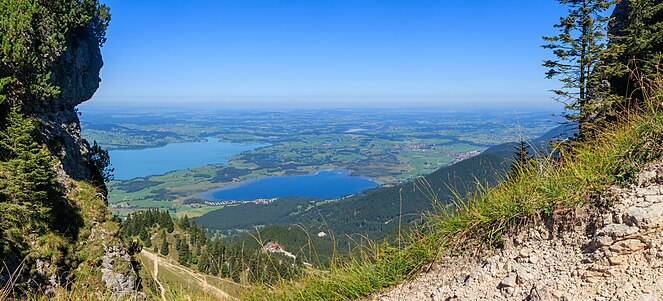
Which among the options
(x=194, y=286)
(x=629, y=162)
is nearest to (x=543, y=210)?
(x=629, y=162)

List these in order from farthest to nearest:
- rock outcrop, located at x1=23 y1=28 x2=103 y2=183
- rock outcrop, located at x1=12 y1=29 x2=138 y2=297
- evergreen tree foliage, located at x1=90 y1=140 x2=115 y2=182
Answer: evergreen tree foliage, located at x1=90 y1=140 x2=115 y2=182, rock outcrop, located at x1=23 y1=28 x2=103 y2=183, rock outcrop, located at x1=12 y1=29 x2=138 y2=297

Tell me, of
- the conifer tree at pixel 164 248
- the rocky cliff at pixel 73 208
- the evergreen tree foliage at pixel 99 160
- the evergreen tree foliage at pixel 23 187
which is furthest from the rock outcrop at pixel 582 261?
the conifer tree at pixel 164 248

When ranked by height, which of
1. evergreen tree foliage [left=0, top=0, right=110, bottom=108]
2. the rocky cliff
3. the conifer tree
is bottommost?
the conifer tree

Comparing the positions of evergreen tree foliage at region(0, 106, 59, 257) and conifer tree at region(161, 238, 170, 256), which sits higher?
evergreen tree foliage at region(0, 106, 59, 257)

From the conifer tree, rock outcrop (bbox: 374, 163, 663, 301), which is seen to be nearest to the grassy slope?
rock outcrop (bbox: 374, 163, 663, 301)

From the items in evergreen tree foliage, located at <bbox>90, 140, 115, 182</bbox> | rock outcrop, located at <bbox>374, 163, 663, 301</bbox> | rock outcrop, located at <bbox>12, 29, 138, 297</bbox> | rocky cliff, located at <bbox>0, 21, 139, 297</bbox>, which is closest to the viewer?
rock outcrop, located at <bbox>374, 163, 663, 301</bbox>

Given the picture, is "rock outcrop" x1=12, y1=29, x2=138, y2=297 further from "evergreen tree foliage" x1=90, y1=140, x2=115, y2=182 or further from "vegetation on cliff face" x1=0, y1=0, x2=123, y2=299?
"evergreen tree foliage" x1=90, y1=140, x2=115, y2=182
